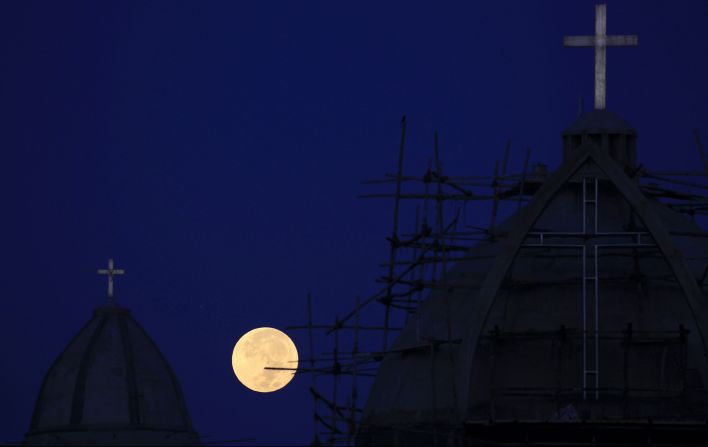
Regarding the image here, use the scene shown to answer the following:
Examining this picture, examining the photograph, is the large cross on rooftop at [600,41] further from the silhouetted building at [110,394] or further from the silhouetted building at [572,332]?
the silhouetted building at [110,394]

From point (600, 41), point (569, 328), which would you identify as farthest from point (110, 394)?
point (569, 328)

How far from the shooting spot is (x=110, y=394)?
84.7 m

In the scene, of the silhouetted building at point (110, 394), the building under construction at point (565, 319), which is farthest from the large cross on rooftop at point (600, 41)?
the silhouetted building at point (110, 394)

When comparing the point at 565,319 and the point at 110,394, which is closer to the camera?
the point at 565,319

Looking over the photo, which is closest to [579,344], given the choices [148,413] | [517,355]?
[517,355]

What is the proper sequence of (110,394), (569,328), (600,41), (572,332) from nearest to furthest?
(572,332) → (569,328) → (600,41) → (110,394)

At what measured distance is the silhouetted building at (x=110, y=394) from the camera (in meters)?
83.8

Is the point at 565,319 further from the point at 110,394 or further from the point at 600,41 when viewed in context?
the point at 110,394

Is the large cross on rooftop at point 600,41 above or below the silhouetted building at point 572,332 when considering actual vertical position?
above

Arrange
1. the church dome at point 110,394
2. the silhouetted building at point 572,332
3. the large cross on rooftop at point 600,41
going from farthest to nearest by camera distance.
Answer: the church dome at point 110,394 → the large cross on rooftop at point 600,41 → the silhouetted building at point 572,332

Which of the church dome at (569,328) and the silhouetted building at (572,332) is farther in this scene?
the church dome at (569,328)

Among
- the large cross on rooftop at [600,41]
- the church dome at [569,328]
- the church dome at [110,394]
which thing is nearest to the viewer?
the church dome at [569,328]

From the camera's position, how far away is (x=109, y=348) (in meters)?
85.4

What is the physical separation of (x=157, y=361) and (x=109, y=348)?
82.3 inches
